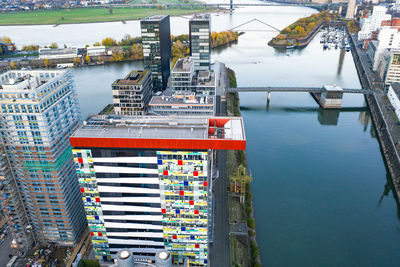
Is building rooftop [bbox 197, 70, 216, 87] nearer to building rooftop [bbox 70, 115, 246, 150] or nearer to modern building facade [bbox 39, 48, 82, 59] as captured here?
building rooftop [bbox 70, 115, 246, 150]

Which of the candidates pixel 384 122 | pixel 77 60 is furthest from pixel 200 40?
pixel 77 60

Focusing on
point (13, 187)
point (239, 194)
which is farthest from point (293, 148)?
point (13, 187)

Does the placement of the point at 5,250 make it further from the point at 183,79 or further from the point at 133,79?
the point at 183,79

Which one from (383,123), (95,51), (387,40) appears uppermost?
(387,40)

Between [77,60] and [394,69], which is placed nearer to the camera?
[394,69]

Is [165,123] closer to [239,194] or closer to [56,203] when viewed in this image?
[56,203]

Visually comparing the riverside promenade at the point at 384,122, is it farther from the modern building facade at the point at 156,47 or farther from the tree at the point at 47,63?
the tree at the point at 47,63

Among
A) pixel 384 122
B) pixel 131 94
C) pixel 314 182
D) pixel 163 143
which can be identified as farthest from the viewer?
pixel 384 122
